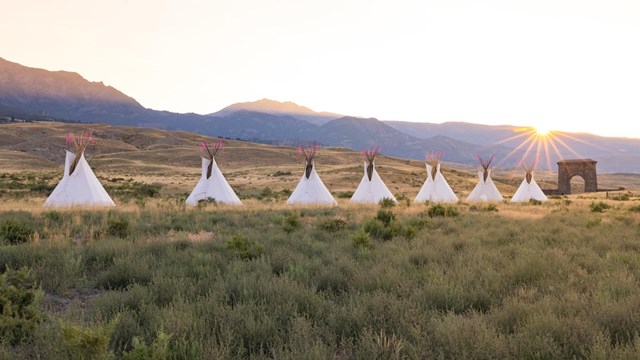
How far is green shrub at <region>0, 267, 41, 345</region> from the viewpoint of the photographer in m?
4.36

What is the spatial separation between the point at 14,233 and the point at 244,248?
5357mm

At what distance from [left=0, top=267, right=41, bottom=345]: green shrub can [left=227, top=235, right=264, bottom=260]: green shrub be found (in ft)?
11.4

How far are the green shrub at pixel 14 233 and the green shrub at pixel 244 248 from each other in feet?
15.0

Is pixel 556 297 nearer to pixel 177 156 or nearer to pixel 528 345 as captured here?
pixel 528 345

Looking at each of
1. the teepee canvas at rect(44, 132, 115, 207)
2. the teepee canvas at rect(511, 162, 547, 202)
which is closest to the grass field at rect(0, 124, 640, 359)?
the teepee canvas at rect(44, 132, 115, 207)

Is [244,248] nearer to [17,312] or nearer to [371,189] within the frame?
[17,312]

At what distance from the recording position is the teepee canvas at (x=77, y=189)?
19031 millimetres

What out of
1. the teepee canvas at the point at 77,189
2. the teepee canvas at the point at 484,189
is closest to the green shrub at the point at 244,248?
the teepee canvas at the point at 77,189

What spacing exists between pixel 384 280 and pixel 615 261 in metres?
4.24

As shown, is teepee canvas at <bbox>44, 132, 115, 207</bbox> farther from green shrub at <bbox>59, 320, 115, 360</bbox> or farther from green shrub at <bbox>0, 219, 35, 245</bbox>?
green shrub at <bbox>59, 320, 115, 360</bbox>

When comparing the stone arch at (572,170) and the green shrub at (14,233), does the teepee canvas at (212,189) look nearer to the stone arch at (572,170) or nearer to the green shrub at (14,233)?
the green shrub at (14,233)

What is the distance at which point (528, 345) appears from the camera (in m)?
3.78

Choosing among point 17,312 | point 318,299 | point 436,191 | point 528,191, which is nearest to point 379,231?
point 318,299

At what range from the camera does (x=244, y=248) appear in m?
8.27
